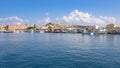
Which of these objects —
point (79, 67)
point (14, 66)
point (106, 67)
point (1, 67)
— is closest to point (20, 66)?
point (14, 66)

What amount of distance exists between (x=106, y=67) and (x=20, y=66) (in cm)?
987

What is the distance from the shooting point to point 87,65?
20109 mm

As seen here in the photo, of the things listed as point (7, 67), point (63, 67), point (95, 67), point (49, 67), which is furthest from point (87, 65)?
point (7, 67)

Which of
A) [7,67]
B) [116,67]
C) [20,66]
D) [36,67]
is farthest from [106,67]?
[7,67]

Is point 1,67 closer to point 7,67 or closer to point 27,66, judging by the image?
point 7,67

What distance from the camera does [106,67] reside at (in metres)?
19.3

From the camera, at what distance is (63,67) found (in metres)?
19.0

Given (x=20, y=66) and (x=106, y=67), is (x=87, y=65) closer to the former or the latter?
(x=106, y=67)

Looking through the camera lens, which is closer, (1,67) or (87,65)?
(1,67)

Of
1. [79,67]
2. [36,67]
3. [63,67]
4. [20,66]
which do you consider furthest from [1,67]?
[79,67]

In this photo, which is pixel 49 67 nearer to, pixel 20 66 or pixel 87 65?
pixel 20 66

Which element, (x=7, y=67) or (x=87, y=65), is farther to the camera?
(x=87, y=65)

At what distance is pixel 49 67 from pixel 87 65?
462 centimetres

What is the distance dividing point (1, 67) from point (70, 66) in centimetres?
782
